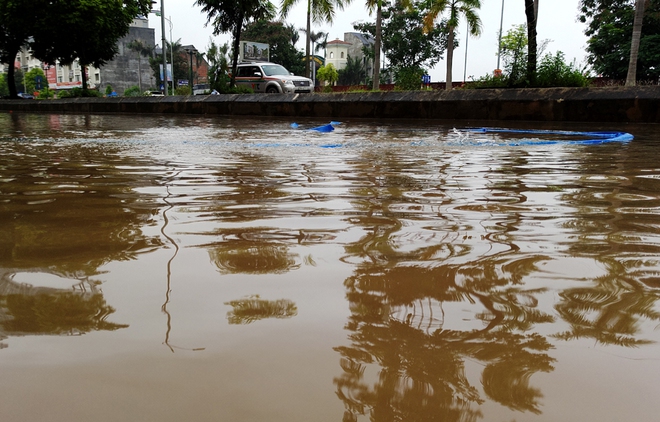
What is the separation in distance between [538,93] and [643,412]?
8.03m

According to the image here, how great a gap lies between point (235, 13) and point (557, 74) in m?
18.8

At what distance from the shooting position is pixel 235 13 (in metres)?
25.7

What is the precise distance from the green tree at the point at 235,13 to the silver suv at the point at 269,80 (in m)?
0.89

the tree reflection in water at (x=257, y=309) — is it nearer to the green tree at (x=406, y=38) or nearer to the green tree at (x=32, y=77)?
the green tree at (x=406, y=38)

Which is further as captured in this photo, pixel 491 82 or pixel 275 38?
pixel 275 38

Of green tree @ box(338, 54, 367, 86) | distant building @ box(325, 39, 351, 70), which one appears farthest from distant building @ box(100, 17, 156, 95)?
distant building @ box(325, 39, 351, 70)

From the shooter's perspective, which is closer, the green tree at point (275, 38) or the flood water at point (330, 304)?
the flood water at point (330, 304)

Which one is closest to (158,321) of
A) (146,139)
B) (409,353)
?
(409,353)

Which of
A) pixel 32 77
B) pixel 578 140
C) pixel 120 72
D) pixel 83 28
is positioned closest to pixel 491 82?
pixel 578 140

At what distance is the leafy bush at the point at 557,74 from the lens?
33.9ft

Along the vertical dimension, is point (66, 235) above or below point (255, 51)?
below

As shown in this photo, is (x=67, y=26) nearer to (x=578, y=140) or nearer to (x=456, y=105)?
(x=456, y=105)

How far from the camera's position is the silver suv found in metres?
23.9

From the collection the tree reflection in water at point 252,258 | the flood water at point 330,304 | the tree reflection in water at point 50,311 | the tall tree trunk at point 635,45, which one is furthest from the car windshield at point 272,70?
the tree reflection in water at point 50,311
